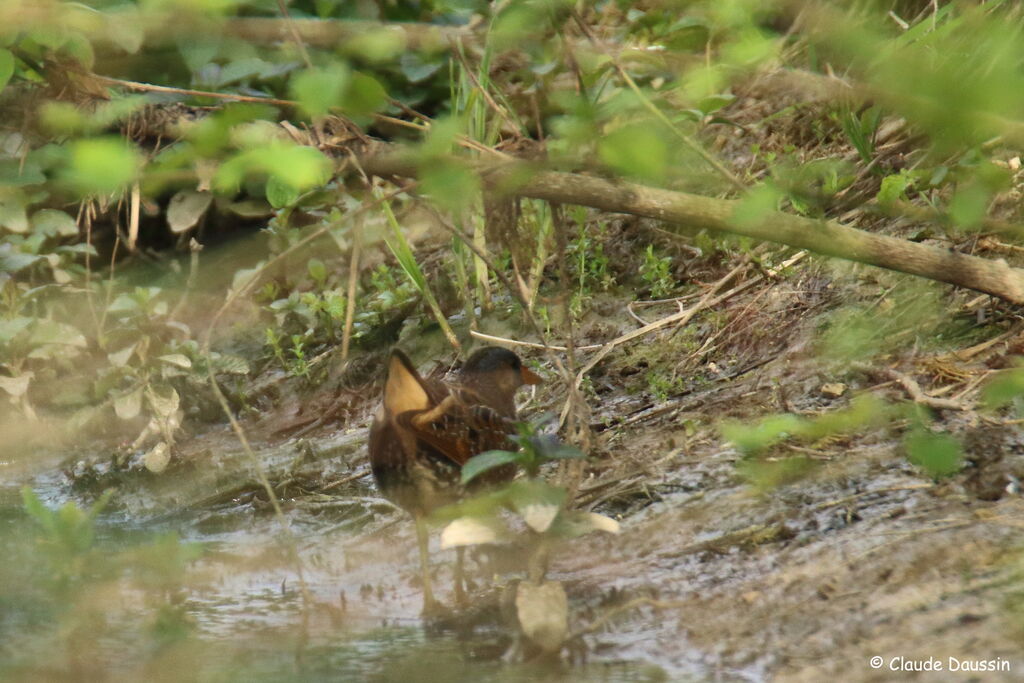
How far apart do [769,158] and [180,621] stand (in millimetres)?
3384

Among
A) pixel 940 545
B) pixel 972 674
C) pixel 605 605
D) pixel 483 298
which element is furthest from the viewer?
pixel 483 298

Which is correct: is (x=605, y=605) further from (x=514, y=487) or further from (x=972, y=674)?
(x=972, y=674)

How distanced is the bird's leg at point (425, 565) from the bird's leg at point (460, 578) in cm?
8

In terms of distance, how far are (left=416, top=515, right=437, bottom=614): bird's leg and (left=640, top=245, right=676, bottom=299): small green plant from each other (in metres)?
1.92

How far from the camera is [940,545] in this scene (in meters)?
3.05

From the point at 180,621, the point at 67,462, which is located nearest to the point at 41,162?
the point at 67,462

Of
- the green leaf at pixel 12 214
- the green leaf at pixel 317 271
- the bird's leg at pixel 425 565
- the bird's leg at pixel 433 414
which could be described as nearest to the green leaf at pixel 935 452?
the bird's leg at pixel 425 565

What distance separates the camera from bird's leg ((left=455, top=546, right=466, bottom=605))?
3543 millimetres

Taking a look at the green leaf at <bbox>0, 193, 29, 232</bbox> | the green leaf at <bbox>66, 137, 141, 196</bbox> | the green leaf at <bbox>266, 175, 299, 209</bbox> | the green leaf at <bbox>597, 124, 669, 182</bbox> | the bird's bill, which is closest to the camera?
the green leaf at <bbox>66, 137, 141, 196</bbox>

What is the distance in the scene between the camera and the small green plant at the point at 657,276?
17.7ft

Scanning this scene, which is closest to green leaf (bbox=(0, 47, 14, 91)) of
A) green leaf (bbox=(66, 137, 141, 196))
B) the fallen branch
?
the fallen branch

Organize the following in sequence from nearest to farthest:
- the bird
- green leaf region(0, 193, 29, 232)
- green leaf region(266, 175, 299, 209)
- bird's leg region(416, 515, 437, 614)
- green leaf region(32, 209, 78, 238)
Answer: green leaf region(266, 175, 299, 209), bird's leg region(416, 515, 437, 614), the bird, green leaf region(0, 193, 29, 232), green leaf region(32, 209, 78, 238)

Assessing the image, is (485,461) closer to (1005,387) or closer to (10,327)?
(1005,387)

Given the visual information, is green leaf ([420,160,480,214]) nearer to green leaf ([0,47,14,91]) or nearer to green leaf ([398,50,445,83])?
green leaf ([0,47,14,91])
